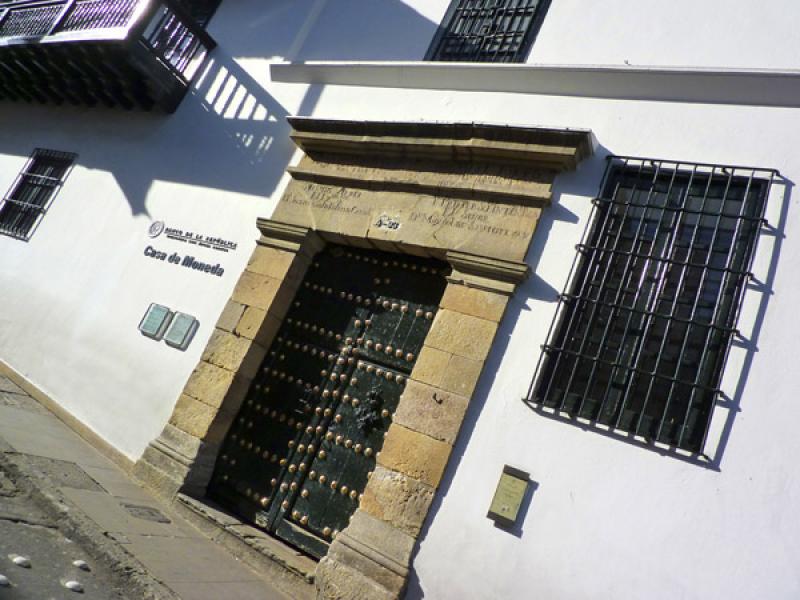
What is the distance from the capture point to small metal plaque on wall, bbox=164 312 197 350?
4.77 metres

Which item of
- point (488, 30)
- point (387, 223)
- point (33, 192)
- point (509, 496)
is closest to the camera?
point (509, 496)

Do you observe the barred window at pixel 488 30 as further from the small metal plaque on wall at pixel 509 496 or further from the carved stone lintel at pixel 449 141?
the small metal plaque on wall at pixel 509 496

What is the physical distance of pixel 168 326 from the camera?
4918 mm

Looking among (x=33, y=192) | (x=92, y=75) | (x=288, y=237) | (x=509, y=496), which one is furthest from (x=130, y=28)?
(x=509, y=496)

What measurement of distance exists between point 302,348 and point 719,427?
2.96 metres

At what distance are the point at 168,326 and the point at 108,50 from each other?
3322 millimetres

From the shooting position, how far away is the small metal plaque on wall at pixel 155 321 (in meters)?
4.94

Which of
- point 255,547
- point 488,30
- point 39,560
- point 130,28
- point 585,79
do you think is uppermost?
point 488,30

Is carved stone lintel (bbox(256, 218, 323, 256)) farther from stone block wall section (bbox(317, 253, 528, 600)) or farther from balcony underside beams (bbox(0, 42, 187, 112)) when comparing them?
balcony underside beams (bbox(0, 42, 187, 112))

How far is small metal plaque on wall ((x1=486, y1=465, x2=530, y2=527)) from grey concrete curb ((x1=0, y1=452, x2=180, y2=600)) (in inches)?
68.4

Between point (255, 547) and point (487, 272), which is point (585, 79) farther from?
point (255, 547)

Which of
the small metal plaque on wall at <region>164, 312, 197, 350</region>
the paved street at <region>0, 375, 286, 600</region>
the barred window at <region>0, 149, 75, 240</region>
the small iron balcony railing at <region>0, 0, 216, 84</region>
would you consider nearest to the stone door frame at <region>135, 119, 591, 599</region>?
the small metal plaque on wall at <region>164, 312, 197, 350</region>

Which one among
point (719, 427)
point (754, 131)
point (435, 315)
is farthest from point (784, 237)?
point (435, 315)

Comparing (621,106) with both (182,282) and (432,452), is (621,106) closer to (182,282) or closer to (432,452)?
(432,452)
